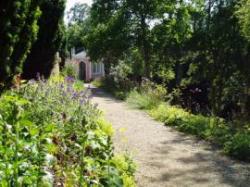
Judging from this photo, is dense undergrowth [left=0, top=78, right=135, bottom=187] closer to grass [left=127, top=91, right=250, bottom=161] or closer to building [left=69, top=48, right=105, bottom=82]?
grass [left=127, top=91, right=250, bottom=161]

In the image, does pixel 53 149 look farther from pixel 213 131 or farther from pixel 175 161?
pixel 213 131

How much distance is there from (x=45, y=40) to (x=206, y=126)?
6.79 m

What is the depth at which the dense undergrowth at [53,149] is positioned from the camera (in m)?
3.52

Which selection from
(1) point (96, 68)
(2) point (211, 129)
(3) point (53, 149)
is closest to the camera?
(3) point (53, 149)

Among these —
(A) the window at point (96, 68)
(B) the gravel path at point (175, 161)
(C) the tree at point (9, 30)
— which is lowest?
(B) the gravel path at point (175, 161)

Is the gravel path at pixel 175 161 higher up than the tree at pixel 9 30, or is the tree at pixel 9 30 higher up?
the tree at pixel 9 30

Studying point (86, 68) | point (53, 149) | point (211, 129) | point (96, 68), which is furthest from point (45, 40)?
point (86, 68)

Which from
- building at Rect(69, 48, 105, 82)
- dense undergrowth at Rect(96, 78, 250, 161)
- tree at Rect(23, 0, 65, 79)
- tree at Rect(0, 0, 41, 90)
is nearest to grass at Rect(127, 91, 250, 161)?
dense undergrowth at Rect(96, 78, 250, 161)

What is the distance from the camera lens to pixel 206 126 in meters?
11.3

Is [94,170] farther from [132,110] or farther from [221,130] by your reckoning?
[132,110]

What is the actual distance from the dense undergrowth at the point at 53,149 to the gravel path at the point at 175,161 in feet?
2.50

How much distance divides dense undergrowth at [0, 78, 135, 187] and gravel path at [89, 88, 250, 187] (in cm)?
76

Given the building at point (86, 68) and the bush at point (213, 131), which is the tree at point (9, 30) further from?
the building at point (86, 68)

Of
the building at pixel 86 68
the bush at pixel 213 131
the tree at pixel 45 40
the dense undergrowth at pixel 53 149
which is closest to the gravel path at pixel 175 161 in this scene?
the bush at pixel 213 131
